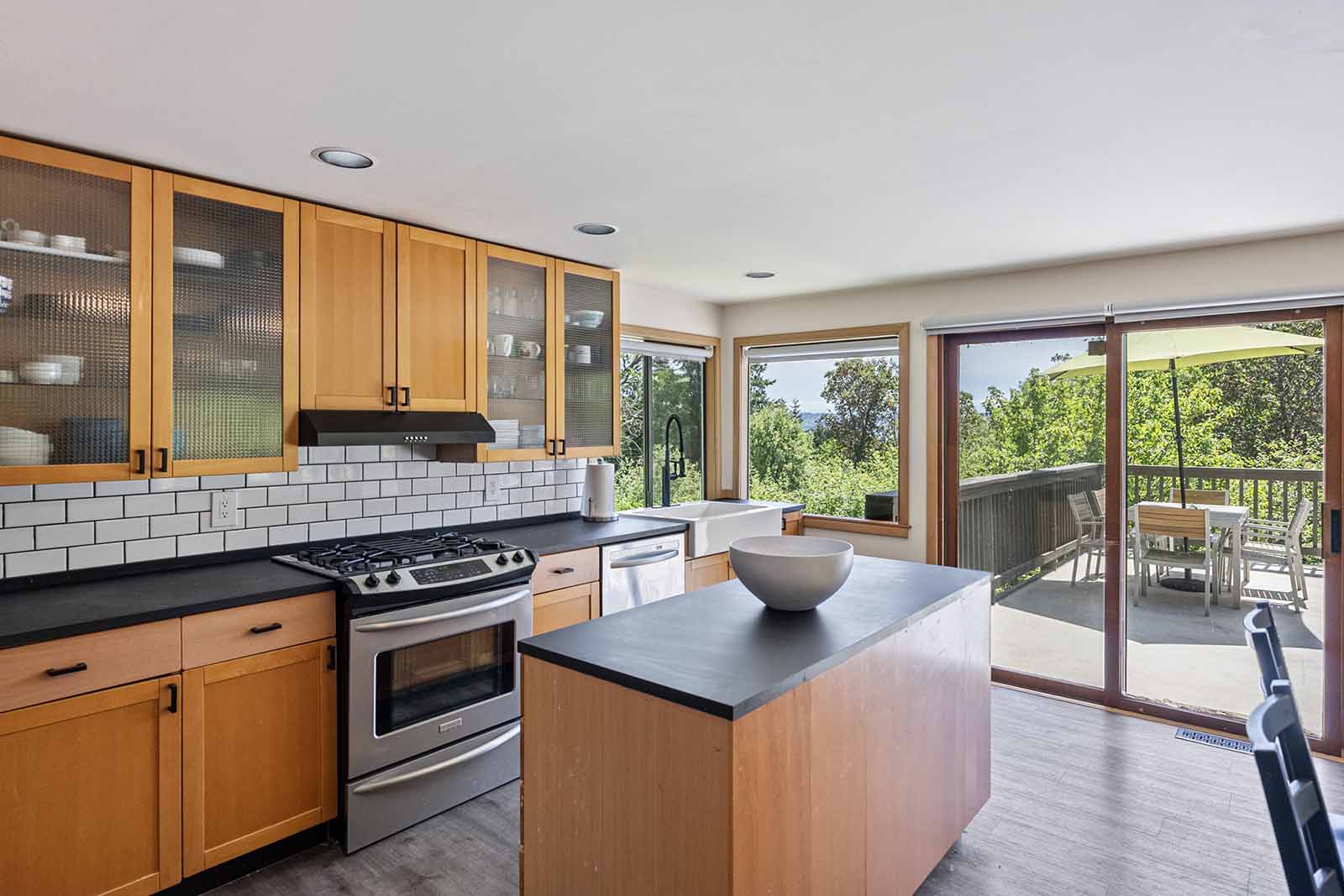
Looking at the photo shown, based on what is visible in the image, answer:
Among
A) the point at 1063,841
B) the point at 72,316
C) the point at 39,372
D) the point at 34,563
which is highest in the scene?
the point at 72,316

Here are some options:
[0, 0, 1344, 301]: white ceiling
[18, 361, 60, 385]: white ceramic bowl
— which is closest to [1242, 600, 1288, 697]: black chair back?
[0, 0, 1344, 301]: white ceiling

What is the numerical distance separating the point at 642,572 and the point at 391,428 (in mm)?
1408

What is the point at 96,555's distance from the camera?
262 centimetres

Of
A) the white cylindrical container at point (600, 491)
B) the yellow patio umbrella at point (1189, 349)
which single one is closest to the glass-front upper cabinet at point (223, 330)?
the white cylindrical container at point (600, 491)

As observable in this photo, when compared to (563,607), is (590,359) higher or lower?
higher

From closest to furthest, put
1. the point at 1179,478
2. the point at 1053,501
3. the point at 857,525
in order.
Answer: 1. the point at 1179,478
2. the point at 1053,501
3. the point at 857,525

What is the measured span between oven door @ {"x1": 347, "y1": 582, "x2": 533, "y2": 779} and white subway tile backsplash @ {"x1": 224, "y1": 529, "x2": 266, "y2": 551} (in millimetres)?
752

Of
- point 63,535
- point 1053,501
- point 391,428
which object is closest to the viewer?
point 63,535

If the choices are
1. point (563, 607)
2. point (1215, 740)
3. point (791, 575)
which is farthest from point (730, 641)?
point (1215, 740)

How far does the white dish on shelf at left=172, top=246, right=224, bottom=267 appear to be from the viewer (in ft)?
8.45

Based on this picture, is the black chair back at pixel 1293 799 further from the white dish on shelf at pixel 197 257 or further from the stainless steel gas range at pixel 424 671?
the white dish on shelf at pixel 197 257

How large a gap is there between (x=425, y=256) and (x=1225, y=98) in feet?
9.36

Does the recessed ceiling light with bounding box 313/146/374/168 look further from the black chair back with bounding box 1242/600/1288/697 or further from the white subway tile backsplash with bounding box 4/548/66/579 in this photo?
the black chair back with bounding box 1242/600/1288/697

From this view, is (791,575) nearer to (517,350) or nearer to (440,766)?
(440,766)
